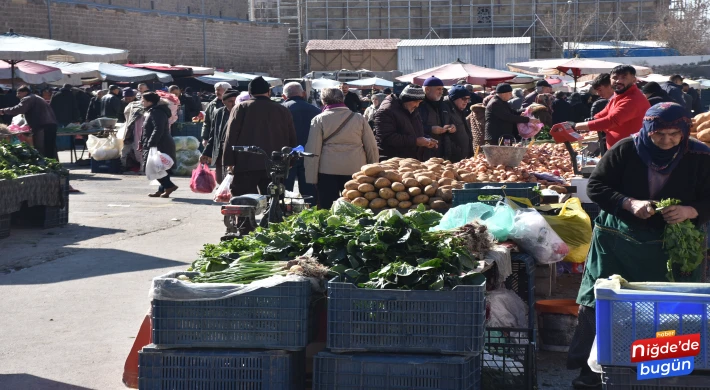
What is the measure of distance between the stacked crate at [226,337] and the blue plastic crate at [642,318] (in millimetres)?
1422

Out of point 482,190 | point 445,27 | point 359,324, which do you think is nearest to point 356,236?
point 359,324

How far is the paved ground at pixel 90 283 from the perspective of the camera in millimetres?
5883

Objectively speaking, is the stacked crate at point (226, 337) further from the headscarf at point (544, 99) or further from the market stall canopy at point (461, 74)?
the market stall canopy at point (461, 74)

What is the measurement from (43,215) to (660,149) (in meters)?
8.33

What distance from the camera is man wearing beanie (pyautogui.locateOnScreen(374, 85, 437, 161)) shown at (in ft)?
32.1

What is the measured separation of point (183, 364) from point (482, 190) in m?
3.30

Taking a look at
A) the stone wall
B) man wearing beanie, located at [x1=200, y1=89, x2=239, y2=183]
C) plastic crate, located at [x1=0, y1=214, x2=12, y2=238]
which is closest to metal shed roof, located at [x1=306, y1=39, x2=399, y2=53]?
the stone wall

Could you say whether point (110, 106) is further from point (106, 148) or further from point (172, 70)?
point (172, 70)

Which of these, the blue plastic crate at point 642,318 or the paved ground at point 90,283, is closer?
the blue plastic crate at point 642,318

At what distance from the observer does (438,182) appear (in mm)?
8141

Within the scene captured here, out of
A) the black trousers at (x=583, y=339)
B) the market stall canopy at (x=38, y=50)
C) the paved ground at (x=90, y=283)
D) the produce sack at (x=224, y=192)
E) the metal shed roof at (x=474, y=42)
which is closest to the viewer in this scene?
the black trousers at (x=583, y=339)

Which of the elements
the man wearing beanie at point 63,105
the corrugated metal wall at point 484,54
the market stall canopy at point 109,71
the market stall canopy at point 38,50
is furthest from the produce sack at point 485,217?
the corrugated metal wall at point 484,54

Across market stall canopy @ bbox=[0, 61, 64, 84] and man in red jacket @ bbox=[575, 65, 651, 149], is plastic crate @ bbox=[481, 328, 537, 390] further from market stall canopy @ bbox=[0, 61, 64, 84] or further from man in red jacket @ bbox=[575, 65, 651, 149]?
market stall canopy @ bbox=[0, 61, 64, 84]

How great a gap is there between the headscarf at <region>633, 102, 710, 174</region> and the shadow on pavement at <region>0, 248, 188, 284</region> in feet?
16.3
